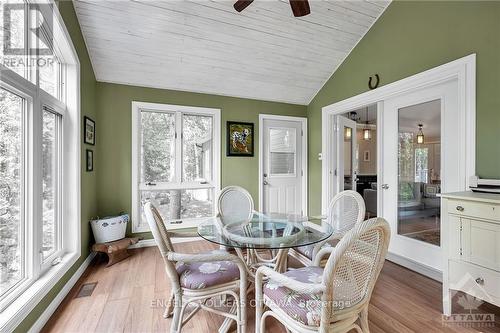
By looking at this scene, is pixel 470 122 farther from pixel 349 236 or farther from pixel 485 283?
pixel 349 236

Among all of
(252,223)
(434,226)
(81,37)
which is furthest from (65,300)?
(434,226)

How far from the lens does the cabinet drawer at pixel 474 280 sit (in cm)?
156

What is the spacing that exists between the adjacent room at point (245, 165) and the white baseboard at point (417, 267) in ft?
0.08

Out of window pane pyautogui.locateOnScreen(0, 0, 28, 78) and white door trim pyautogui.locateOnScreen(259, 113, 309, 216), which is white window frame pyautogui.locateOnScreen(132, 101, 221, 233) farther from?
window pane pyautogui.locateOnScreen(0, 0, 28, 78)

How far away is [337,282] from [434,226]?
2.17m

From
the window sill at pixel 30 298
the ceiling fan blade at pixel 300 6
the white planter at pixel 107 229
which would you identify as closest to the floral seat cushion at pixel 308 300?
the window sill at pixel 30 298

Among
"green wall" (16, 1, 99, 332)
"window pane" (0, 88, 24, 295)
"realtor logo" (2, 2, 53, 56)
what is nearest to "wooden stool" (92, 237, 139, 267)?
"green wall" (16, 1, 99, 332)

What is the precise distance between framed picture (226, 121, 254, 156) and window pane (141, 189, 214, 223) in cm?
77

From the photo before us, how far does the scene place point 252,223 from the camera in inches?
86.0

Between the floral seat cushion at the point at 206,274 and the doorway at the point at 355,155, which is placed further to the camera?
the doorway at the point at 355,155

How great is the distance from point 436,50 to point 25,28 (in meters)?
3.49

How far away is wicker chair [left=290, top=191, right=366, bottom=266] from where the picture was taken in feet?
6.54

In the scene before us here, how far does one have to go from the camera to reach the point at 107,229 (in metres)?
2.86

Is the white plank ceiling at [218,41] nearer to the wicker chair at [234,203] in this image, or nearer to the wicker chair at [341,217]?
the wicker chair at [234,203]
